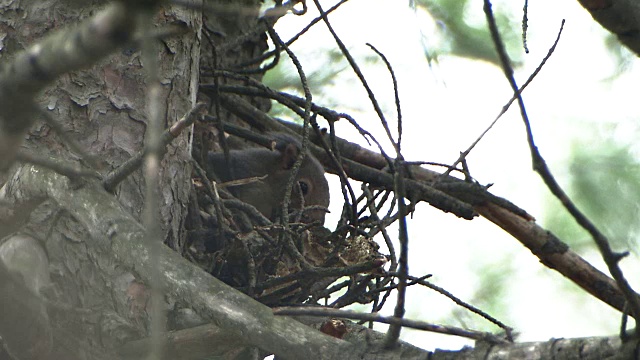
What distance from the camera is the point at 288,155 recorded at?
5055 mm

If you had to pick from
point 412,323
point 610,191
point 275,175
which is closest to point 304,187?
point 275,175

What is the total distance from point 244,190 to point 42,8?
1.87 metres

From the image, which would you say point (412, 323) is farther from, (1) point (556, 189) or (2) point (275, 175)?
(2) point (275, 175)

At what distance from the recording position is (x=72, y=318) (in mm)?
2531

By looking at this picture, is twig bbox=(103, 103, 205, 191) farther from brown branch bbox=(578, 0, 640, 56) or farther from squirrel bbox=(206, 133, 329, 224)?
squirrel bbox=(206, 133, 329, 224)

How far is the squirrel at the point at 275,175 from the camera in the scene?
4703 millimetres

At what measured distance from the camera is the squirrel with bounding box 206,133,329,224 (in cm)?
470

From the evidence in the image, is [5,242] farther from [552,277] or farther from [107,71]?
[552,277]

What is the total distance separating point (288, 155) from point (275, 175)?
0.47 ft

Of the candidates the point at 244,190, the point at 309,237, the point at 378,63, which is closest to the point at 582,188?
the point at 378,63

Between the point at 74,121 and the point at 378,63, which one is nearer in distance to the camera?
the point at 74,121

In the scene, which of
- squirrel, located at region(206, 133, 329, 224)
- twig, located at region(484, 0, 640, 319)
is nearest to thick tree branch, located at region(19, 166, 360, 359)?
twig, located at region(484, 0, 640, 319)

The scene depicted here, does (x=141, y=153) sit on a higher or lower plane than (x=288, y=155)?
lower

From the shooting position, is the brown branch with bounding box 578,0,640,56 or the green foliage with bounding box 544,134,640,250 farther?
the green foliage with bounding box 544,134,640,250
